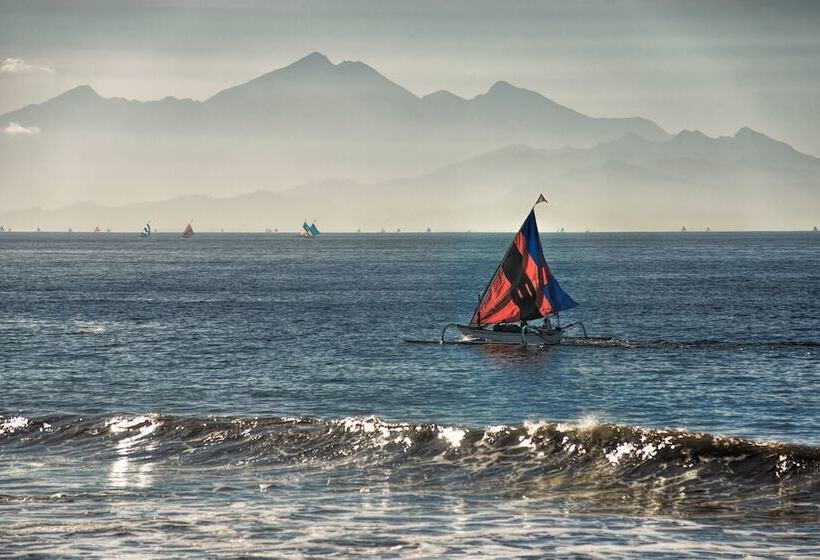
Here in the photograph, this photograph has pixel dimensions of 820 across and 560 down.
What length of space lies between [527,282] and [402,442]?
128 ft

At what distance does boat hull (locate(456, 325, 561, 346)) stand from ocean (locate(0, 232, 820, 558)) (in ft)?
4.20

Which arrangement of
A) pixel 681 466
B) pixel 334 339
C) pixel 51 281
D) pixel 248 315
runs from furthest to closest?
pixel 51 281
pixel 248 315
pixel 334 339
pixel 681 466

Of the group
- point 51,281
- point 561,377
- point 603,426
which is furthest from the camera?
point 51,281

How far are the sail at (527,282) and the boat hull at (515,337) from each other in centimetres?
176

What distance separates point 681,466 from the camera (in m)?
36.2

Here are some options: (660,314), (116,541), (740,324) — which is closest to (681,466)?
(116,541)

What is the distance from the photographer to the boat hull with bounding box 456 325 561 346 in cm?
7731

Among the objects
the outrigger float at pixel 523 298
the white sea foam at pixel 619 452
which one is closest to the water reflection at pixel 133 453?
the white sea foam at pixel 619 452

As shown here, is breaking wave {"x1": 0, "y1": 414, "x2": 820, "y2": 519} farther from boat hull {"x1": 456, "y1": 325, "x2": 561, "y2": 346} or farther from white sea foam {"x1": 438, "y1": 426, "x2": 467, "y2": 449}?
boat hull {"x1": 456, "y1": 325, "x2": 561, "y2": 346}

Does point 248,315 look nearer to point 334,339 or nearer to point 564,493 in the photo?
point 334,339

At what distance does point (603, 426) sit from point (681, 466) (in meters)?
5.04

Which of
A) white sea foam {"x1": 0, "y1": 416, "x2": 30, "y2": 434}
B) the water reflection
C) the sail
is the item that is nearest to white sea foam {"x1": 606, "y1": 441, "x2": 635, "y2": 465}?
the water reflection

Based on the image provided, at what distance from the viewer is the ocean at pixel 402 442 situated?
27.5m

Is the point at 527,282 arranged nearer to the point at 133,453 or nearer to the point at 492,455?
the point at 492,455
